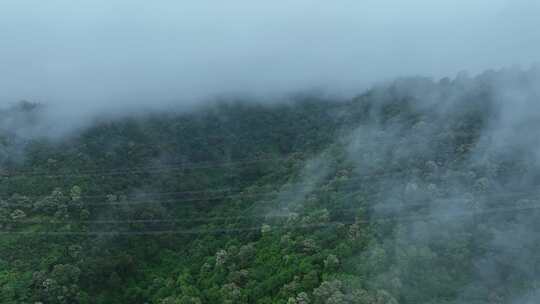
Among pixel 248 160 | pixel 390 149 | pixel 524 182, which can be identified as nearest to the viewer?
pixel 524 182

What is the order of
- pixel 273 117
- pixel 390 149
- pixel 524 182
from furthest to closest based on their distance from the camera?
pixel 273 117 < pixel 390 149 < pixel 524 182

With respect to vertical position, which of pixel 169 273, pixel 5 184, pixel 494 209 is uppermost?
pixel 5 184

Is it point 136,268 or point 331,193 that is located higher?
point 331,193

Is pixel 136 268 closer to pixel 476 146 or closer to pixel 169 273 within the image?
pixel 169 273

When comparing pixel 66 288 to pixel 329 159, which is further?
pixel 329 159

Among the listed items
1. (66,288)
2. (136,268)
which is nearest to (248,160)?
(136,268)

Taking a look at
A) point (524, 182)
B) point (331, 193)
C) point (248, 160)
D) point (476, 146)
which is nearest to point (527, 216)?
point (524, 182)
